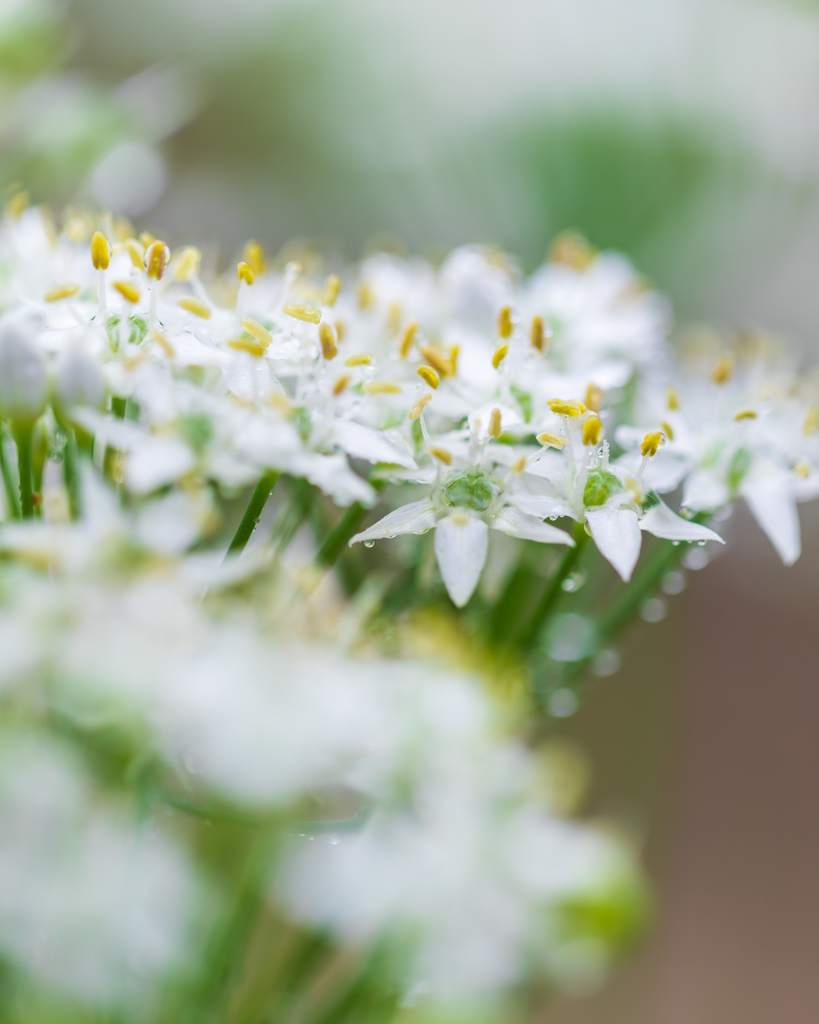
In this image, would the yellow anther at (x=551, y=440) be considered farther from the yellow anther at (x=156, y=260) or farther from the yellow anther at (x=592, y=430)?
the yellow anther at (x=156, y=260)

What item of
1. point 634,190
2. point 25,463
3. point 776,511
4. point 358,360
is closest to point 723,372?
point 776,511

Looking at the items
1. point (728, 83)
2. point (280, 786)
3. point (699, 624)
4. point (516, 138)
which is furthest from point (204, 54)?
point (280, 786)

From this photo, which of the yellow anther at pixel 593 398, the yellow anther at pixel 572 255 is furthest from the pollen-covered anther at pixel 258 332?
the yellow anther at pixel 572 255

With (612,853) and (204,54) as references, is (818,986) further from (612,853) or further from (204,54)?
(204,54)

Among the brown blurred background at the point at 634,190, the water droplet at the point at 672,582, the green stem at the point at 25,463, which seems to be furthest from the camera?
the brown blurred background at the point at 634,190

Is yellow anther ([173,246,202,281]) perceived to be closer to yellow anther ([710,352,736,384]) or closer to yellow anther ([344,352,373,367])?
yellow anther ([344,352,373,367])
